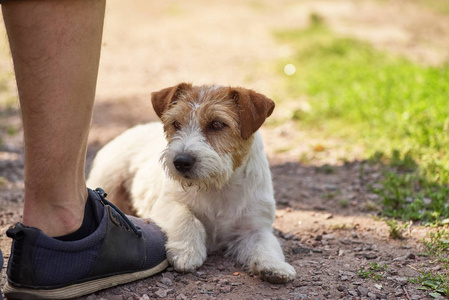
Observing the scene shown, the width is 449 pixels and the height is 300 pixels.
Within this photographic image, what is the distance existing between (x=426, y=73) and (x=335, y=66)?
90.8 inches

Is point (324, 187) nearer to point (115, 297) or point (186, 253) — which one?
point (186, 253)

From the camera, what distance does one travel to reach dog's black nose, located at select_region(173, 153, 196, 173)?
137 inches

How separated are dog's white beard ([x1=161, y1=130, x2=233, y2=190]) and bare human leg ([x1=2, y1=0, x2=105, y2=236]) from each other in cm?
89

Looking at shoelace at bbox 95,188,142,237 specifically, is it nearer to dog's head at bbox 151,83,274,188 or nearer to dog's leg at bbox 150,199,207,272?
dog's leg at bbox 150,199,207,272

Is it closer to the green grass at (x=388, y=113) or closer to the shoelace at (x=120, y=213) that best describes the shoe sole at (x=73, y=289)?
the shoelace at (x=120, y=213)

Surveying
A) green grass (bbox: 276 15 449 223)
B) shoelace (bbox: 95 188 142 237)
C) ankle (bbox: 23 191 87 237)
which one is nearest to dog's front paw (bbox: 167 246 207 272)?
shoelace (bbox: 95 188 142 237)

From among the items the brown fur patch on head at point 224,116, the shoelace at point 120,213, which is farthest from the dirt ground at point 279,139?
the brown fur patch on head at point 224,116

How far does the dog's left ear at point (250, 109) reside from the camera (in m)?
3.72

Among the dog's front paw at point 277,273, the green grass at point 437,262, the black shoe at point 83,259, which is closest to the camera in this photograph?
the black shoe at point 83,259

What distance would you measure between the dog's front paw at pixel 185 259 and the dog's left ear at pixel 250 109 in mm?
890

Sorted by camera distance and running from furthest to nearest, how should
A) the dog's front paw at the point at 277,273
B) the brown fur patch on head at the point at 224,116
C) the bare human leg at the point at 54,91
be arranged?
the brown fur patch on head at the point at 224,116 < the dog's front paw at the point at 277,273 < the bare human leg at the point at 54,91

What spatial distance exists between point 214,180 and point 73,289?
1217 mm

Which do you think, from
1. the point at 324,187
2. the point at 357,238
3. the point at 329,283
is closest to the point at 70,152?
the point at 329,283

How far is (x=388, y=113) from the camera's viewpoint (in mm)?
6871
